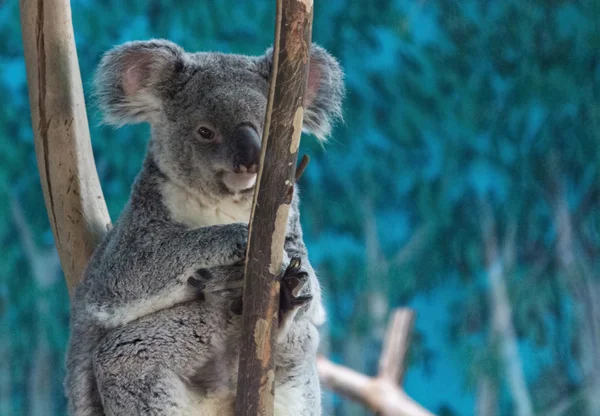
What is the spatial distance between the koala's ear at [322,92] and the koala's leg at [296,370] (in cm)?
59

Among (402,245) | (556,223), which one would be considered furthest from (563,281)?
(402,245)

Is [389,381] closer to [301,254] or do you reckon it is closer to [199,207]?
[301,254]

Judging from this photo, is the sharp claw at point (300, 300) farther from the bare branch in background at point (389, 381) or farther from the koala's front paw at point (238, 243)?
the bare branch in background at point (389, 381)

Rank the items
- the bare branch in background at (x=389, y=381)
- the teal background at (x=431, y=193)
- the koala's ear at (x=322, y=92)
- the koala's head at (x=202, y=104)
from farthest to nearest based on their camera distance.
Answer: the teal background at (x=431, y=193)
the bare branch in background at (x=389, y=381)
the koala's ear at (x=322, y=92)
the koala's head at (x=202, y=104)

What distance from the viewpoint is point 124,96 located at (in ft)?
7.23

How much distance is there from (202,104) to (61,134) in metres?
0.55

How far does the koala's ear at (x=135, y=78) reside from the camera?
2.15 metres

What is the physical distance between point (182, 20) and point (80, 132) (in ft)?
9.14

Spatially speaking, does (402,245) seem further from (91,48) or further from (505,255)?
(91,48)

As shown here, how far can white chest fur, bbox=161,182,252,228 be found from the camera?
2.04 m

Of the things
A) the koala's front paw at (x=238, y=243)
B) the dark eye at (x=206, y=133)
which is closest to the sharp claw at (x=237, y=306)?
the koala's front paw at (x=238, y=243)

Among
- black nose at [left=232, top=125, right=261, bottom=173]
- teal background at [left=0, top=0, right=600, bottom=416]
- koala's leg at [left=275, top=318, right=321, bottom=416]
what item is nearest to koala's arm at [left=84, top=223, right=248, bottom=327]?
black nose at [left=232, top=125, right=261, bottom=173]

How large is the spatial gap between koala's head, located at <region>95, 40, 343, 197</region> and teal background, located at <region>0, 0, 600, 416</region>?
2750 mm

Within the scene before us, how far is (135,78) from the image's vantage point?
2.20 m
